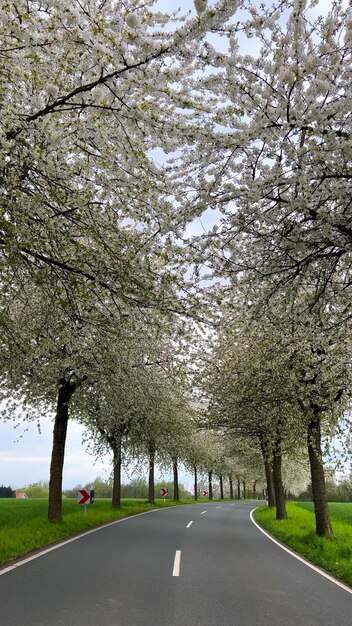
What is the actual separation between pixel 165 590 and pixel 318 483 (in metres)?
8.62

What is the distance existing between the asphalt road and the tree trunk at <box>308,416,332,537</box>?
2.72m

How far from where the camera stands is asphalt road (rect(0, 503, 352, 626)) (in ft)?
18.8

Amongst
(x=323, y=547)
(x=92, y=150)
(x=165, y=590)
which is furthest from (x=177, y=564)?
(x=92, y=150)

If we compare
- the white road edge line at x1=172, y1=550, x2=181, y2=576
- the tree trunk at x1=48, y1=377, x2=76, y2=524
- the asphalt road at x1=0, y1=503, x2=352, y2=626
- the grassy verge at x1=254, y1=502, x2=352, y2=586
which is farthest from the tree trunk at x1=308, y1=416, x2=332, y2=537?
the tree trunk at x1=48, y1=377, x2=76, y2=524

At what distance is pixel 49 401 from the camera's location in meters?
17.2

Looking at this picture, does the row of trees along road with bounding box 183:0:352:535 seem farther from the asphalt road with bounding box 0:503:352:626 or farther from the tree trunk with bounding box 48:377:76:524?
the tree trunk with bounding box 48:377:76:524

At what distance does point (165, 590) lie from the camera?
7.12 meters

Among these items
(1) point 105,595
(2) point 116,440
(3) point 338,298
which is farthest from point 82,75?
(2) point 116,440

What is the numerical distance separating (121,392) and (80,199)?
33.6 ft

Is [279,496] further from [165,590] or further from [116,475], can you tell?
[165,590]

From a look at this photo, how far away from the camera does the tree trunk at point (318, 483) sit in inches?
542

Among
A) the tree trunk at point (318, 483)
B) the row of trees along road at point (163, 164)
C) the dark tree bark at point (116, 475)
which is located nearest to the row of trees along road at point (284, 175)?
the row of trees along road at point (163, 164)

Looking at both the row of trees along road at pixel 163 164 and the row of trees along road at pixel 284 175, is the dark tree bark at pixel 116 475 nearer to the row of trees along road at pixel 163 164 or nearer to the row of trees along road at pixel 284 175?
the row of trees along road at pixel 163 164

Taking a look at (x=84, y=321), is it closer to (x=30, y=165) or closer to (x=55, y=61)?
(x=30, y=165)
